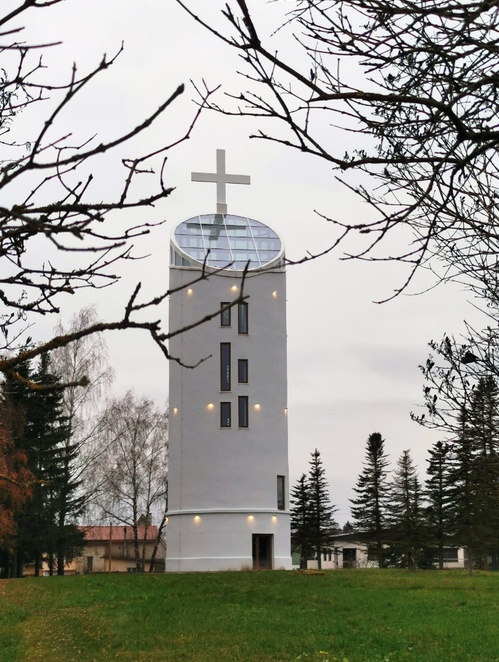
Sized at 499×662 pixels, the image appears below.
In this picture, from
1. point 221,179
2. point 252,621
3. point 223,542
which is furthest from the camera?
point 221,179

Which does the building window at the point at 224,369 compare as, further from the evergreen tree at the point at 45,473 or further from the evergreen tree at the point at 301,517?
the evergreen tree at the point at 301,517

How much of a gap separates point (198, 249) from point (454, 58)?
3223cm

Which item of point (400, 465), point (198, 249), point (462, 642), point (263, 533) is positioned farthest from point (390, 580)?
point (400, 465)

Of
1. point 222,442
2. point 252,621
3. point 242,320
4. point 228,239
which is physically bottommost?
point 252,621

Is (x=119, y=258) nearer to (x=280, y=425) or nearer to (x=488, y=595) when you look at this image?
(x=488, y=595)

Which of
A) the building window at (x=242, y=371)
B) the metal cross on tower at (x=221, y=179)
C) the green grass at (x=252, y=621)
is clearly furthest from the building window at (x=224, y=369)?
the green grass at (x=252, y=621)

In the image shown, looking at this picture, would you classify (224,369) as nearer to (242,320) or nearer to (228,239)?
(242,320)

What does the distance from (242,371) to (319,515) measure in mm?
17338

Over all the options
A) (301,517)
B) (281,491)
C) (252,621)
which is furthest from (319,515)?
(252,621)

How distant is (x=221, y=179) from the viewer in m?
36.6

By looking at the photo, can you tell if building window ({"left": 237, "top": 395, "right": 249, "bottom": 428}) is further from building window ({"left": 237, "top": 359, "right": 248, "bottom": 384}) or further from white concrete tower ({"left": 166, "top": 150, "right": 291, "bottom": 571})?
building window ({"left": 237, "top": 359, "right": 248, "bottom": 384})

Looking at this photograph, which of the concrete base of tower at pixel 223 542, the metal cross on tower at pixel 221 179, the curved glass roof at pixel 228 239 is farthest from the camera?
the metal cross on tower at pixel 221 179

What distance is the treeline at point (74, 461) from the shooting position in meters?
36.7

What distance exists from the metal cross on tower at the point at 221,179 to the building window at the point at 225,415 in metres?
8.62
